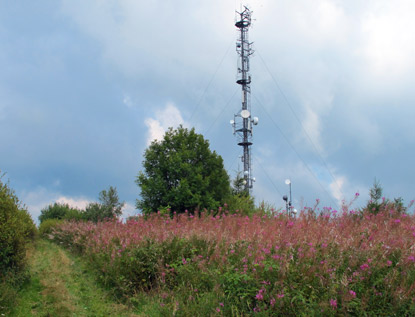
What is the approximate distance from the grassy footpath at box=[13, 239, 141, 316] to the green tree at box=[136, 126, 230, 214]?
9364 mm

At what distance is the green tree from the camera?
20656 millimetres

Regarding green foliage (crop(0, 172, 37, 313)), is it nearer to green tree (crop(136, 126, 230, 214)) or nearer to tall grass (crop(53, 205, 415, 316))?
tall grass (crop(53, 205, 415, 316))

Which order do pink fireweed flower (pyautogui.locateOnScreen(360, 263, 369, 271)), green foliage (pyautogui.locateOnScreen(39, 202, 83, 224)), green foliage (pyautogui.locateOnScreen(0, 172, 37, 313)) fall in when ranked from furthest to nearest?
green foliage (pyautogui.locateOnScreen(39, 202, 83, 224))
green foliage (pyautogui.locateOnScreen(0, 172, 37, 313))
pink fireweed flower (pyautogui.locateOnScreen(360, 263, 369, 271))

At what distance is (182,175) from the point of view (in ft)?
69.8

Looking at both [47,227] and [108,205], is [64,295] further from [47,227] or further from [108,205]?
[108,205]

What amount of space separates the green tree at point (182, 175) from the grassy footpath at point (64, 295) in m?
9.36

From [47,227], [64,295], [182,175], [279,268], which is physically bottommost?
[64,295]

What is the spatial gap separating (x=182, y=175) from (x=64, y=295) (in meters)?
13.0

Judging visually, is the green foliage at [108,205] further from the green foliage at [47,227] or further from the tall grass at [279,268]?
the tall grass at [279,268]

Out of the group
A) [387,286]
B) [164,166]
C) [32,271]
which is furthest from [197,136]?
[387,286]

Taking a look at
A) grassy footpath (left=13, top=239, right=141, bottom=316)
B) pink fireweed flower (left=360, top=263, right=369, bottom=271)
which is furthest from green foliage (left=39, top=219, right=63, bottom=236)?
pink fireweed flower (left=360, top=263, right=369, bottom=271)

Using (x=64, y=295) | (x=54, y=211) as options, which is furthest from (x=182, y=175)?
(x=54, y=211)

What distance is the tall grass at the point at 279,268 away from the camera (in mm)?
5531

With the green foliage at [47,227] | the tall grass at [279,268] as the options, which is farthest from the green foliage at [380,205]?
the green foliage at [47,227]
